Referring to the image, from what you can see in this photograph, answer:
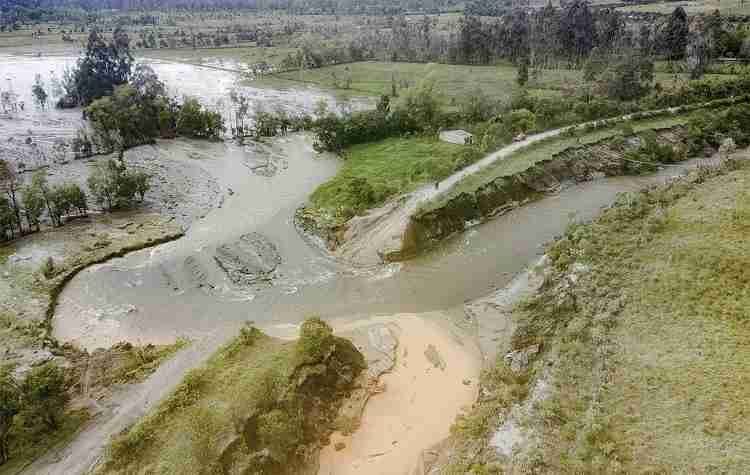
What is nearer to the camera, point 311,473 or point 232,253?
point 311,473

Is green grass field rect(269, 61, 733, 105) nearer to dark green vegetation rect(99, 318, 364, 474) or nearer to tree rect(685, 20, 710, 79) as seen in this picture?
tree rect(685, 20, 710, 79)

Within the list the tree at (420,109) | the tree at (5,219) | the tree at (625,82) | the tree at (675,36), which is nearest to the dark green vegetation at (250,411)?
the tree at (5,219)

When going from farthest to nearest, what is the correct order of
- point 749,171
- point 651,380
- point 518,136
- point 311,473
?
point 518,136, point 749,171, point 651,380, point 311,473

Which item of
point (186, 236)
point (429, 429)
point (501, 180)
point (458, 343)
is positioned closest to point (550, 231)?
point (501, 180)

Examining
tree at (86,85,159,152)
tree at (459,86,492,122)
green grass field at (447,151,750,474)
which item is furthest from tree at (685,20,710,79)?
tree at (86,85,159,152)

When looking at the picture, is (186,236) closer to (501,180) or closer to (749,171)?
(501,180)

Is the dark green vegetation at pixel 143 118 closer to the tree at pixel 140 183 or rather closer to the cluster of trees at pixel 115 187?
the cluster of trees at pixel 115 187

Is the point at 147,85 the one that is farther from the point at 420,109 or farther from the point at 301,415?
the point at 301,415
